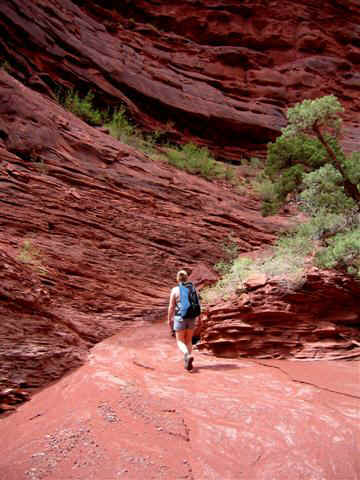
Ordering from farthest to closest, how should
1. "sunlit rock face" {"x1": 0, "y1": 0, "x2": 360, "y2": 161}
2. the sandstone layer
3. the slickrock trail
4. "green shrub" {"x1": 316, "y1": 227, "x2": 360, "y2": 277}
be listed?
"sunlit rock face" {"x1": 0, "y1": 0, "x2": 360, "y2": 161} < "green shrub" {"x1": 316, "y1": 227, "x2": 360, "y2": 277} < the sandstone layer < the slickrock trail

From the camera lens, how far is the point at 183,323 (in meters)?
5.19

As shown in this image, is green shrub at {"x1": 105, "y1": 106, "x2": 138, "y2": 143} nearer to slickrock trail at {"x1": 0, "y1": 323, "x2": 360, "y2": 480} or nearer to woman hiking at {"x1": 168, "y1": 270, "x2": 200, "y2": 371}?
woman hiking at {"x1": 168, "y1": 270, "x2": 200, "y2": 371}

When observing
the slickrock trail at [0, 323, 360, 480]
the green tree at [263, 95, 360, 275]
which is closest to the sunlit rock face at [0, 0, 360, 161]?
the green tree at [263, 95, 360, 275]

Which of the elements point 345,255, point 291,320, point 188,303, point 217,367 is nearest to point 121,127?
point 345,255

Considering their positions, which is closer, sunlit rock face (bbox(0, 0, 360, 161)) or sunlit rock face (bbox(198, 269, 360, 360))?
sunlit rock face (bbox(198, 269, 360, 360))

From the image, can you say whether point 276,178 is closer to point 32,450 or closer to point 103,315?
point 103,315

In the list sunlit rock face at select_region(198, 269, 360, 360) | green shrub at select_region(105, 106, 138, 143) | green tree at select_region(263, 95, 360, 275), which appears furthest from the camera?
green shrub at select_region(105, 106, 138, 143)

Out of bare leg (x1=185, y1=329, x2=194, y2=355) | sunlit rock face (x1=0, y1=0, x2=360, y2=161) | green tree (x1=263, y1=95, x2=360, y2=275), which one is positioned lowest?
bare leg (x1=185, y1=329, x2=194, y2=355)

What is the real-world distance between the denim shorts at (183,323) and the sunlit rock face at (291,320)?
3.82ft

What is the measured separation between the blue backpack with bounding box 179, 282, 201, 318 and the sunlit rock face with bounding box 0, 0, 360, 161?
33.3 ft

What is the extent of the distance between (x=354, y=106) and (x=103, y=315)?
19.6 metres

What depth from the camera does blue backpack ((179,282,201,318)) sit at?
5.14 metres

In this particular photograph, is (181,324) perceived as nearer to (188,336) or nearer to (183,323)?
(183,323)

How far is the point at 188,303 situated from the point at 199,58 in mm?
18023
